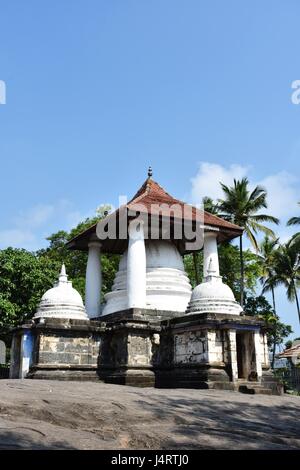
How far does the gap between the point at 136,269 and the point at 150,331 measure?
1.97 meters

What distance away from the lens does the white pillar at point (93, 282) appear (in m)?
17.2

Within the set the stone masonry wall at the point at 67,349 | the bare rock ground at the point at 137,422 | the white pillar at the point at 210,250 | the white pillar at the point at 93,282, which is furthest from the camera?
the white pillar at the point at 93,282

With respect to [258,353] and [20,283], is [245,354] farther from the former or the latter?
[20,283]

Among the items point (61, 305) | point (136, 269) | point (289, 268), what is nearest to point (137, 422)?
point (136, 269)

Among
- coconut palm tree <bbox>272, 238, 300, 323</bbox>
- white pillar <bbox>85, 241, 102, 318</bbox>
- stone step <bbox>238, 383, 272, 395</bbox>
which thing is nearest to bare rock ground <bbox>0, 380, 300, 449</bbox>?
stone step <bbox>238, 383, 272, 395</bbox>

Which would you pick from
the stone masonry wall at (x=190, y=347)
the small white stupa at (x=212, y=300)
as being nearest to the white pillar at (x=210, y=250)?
the small white stupa at (x=212, y=300)

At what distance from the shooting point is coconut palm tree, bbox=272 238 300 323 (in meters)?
37.6

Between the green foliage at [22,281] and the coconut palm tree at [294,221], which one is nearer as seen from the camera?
the green foliage at [22,281]

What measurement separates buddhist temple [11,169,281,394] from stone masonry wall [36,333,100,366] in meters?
0.03

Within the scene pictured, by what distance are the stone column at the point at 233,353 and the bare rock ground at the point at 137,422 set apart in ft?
8.55

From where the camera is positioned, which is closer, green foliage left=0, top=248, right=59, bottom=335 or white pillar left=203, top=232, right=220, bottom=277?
white pillar left=203, top=232, right=220, bottom=277

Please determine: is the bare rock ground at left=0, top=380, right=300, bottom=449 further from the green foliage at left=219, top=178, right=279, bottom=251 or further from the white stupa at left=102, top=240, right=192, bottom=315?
the green foliage at left=219, top=178, right=279, bottom=251

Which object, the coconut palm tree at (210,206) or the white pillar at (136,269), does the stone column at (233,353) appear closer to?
the white pillar at (136,269)

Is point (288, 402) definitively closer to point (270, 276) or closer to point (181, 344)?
point (181, 344)
